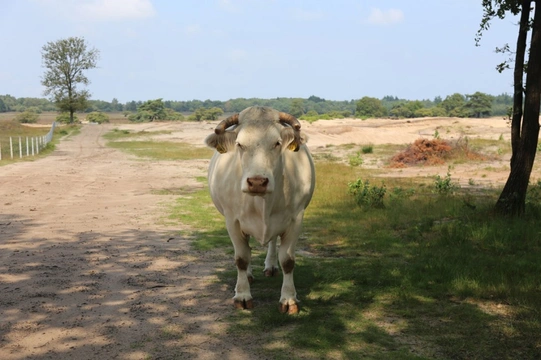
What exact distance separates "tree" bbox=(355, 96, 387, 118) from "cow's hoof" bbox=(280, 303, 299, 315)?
112900mm

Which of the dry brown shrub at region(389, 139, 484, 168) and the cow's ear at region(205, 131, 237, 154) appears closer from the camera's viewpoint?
the cow's ear at region(205, 131, 237, 154)

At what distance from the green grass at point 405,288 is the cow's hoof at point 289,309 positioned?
9 centimetres

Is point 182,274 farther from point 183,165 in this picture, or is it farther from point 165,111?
A: point 165,111

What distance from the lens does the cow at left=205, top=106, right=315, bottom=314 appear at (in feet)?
18.6

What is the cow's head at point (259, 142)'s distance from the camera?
537 cm

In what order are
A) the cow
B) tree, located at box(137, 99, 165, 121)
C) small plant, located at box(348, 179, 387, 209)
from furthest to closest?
tree, located at box(137, 99, 165, 121) → small plant, located at box(348, 179, 387, 209) → the cow

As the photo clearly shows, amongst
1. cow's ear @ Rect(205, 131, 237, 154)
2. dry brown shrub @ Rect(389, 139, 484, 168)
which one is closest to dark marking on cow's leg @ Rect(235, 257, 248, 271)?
cow's ear @ Rect(205, 131, 237, 154)

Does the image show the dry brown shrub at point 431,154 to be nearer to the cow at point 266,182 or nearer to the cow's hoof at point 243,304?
the cow at point 266,182

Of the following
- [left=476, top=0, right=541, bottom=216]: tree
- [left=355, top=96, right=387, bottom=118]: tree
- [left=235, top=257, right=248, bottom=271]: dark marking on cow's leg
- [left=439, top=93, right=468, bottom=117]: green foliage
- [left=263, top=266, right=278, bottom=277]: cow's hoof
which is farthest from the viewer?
[left=355, top=96, right=387, bottom=118]: tree

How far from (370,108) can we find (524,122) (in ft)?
367

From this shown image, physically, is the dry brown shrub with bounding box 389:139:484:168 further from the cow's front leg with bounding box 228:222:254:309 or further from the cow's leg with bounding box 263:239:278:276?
the cow's front leg with bounding box 228:222:254:309

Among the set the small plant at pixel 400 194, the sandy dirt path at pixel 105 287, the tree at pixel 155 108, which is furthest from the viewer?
the tree at pixel 155 108

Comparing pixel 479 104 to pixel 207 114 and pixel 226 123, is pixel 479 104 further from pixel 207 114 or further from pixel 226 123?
pixel 226 123

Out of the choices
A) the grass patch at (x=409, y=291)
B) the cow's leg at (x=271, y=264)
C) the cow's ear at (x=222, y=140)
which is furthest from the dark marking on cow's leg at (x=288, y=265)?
the cow's ear at (x=222, y=140)
